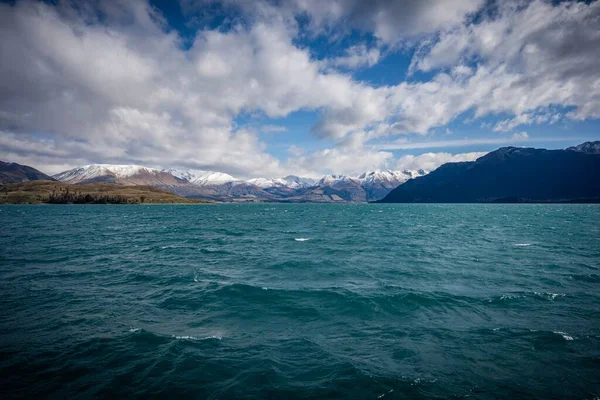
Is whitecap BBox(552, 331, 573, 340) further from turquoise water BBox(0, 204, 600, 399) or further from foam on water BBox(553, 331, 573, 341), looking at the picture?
turquoise water BBox(0, 204, 600, 399)

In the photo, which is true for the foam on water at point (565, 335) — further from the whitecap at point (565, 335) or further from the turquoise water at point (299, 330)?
the turquoise water at point (299, 330)

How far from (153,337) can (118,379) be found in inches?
167

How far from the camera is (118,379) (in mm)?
13797

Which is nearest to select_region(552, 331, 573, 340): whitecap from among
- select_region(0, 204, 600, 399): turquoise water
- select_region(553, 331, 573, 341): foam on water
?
select_region(553, 331, 573, 341): foam on water

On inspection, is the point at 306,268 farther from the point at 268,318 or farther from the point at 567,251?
the point at 567,251

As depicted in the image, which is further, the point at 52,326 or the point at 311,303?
the point at 311,303

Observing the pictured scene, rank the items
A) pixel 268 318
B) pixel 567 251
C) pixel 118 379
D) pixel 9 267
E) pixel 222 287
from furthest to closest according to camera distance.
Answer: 1. pixel 567 251
2. pixel 9 267
3. pixel 222 287
4. pixel 268 318
5. pixel 118 379

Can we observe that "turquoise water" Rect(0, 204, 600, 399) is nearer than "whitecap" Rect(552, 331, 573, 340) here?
Yes

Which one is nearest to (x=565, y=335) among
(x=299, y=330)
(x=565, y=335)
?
(x=565, y=335)

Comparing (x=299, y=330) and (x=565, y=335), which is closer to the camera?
(x=565, y=335)

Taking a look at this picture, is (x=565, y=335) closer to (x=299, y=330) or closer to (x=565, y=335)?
(x=565, y=335)

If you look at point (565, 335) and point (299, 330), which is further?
point (299, 330)

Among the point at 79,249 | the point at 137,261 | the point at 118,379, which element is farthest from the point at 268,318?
the point at 79,249

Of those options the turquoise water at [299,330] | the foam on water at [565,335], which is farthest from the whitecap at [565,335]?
the turquoise water at [299,330]
